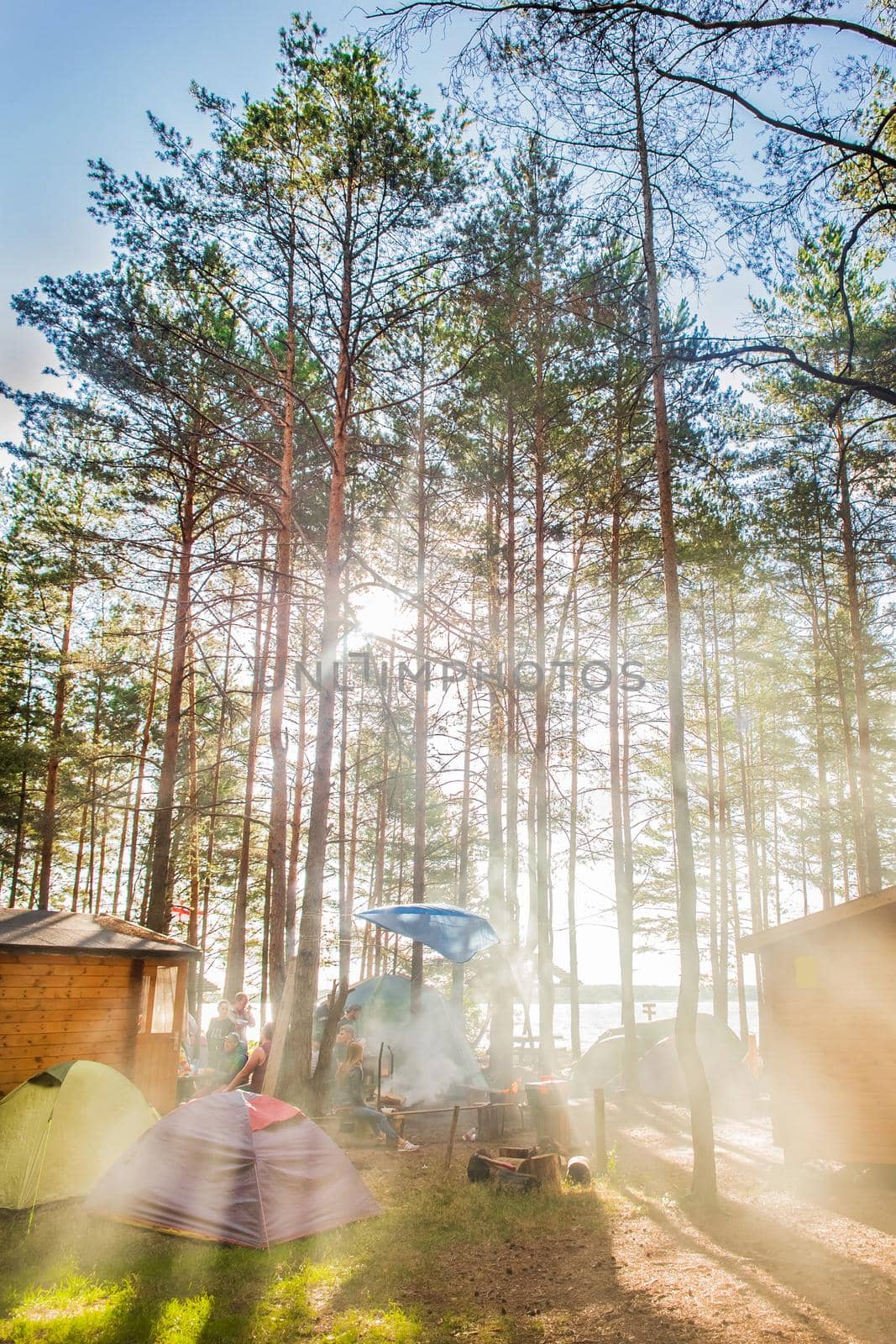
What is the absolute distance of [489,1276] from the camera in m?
5.86

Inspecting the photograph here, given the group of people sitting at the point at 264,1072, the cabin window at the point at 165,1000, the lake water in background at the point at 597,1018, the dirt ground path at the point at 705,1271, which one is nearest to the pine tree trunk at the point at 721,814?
the lake water in background at the point at 597,1018

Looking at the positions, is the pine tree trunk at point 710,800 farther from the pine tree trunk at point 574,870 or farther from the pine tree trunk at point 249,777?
the pine tree trunk at point 249,777

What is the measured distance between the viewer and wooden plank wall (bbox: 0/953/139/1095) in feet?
32.1

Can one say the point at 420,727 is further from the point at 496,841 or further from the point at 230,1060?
the point at 230,1060

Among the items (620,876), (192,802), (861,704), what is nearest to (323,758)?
(620,876)

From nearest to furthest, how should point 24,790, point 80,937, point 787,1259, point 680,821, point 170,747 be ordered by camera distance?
point 787,1259
point 680,821
point 80,937
point 170,747
point 24,790

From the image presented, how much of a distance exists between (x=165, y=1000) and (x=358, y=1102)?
3.88m

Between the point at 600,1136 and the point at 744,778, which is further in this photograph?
the point at 744,778

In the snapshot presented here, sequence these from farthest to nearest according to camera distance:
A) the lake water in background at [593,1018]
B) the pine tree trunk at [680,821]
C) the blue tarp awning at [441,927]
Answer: the lake water in background at [593,1018] → the blue tarp awning at [441,927] → the pine tree trunk at [680,821]

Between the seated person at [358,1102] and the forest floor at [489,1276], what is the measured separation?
2042 mm

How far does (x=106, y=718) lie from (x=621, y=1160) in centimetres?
1986

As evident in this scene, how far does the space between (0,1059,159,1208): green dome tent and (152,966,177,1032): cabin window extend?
392 centimetres

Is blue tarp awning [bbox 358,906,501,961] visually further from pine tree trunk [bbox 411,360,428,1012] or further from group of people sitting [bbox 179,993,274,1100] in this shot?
group of people sitting [bbox 179,993,274,1100]

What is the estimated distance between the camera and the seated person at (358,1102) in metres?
10.2
